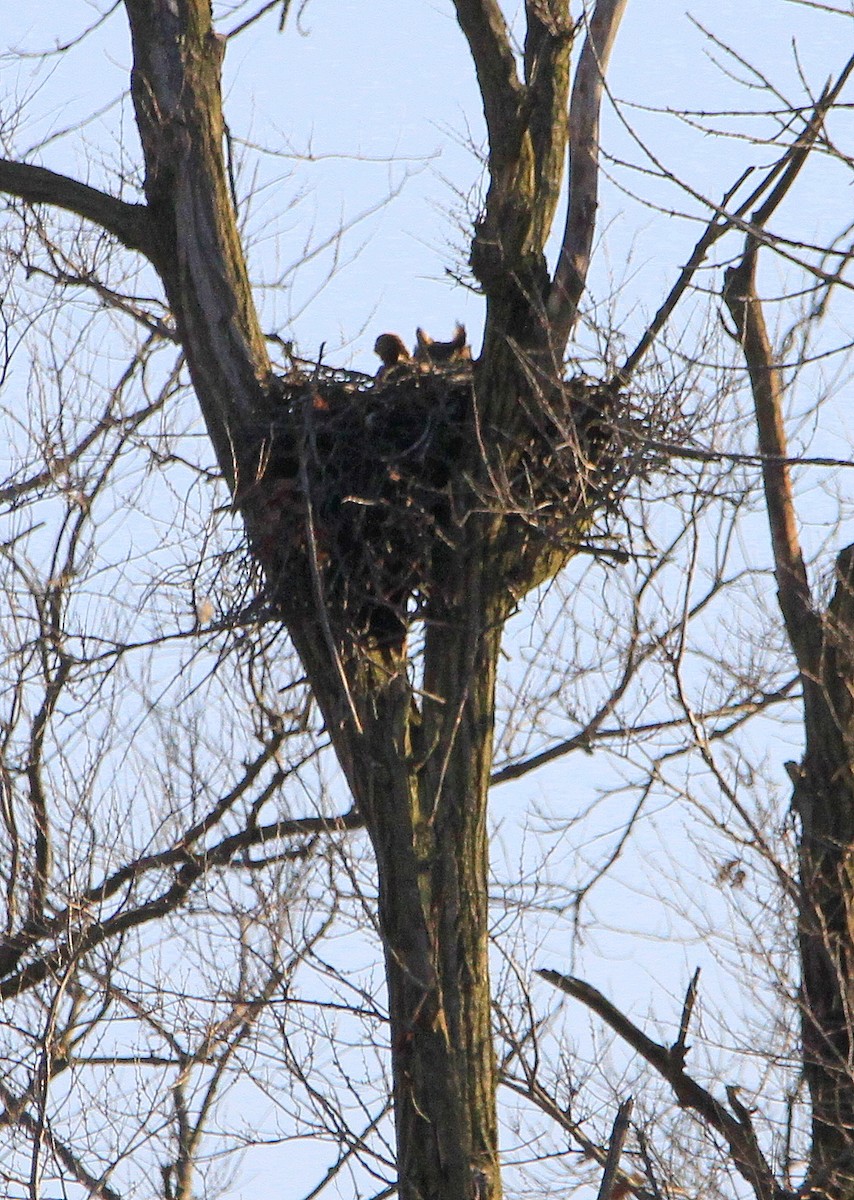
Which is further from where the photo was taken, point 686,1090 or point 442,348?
point 442,348

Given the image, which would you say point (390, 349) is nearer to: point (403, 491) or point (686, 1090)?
point (403, 491)

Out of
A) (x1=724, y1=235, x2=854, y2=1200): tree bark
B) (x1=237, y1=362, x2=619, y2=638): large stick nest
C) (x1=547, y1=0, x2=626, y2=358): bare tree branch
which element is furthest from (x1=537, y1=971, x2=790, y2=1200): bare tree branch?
(x1=547, y1=0, x2=626, y2=358): bare tree branch

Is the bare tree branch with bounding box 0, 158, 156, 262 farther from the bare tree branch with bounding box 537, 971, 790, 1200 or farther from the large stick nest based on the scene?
the bare tree branch with bounding box 537, 971, 790, 1200

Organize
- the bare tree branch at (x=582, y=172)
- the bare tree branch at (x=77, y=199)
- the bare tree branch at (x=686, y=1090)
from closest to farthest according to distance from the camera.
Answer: the bare tree branch at (x=686, y=1090)
the bare tree branch at (x=582, y=172)
the bare tree branch at (x=77, y=199)

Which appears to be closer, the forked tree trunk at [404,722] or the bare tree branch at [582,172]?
the forked tree trunk at [404,722]

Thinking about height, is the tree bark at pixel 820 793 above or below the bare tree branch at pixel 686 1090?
above

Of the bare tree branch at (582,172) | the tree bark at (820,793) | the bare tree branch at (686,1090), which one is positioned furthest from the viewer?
the tree bark at (820,793)

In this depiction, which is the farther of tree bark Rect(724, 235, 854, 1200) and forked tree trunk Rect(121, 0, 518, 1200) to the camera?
tree bark Rect(724, 235, 854, 1200)

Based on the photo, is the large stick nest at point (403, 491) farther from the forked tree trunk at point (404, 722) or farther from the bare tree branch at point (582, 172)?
the bare tree branch at point (582, 172)

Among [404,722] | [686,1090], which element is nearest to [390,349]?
[404,722]

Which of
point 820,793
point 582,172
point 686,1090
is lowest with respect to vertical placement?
point 686,1090

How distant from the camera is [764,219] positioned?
5.53 meters

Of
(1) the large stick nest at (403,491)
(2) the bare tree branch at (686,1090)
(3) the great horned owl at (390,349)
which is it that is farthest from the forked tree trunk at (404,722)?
(3) the great horned owl at (390,349)

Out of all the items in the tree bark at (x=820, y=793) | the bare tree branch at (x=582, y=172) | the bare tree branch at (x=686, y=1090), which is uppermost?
the bare tree branch at (x=582, y=172)
